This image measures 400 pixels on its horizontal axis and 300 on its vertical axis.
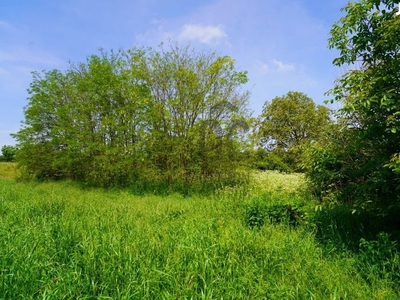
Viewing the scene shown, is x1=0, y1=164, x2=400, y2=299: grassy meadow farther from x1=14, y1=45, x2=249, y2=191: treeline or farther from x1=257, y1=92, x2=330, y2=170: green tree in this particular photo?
x1=257, y1=92, x2=330, y2=170: green tree

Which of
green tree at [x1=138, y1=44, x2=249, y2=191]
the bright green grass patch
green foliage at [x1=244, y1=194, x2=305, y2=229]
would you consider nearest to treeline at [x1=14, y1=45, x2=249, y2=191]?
green tree at [x1=138, y1=44, x2=249, y2=191]

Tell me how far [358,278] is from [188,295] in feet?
7.96

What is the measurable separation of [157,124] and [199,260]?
10000mm

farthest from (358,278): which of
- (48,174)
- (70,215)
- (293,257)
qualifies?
(48,174)

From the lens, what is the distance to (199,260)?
3.82 m

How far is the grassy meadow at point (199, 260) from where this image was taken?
3.13 metres

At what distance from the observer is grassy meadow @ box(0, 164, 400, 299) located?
313 cm

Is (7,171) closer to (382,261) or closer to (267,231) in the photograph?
(267,231)

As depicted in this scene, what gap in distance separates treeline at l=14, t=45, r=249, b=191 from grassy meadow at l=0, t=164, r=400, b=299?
6.79 m

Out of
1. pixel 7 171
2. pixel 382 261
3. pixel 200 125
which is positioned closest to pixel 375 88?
pixel 382 261

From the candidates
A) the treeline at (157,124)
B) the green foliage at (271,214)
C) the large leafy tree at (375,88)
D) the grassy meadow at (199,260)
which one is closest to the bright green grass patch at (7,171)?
the treeline at (157,124)

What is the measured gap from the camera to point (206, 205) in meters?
8.24

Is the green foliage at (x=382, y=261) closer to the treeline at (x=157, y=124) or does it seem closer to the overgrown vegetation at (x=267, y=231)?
the overgrown vegetation at (x=267, y=231)

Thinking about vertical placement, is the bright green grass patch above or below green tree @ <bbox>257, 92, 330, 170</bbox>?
below
